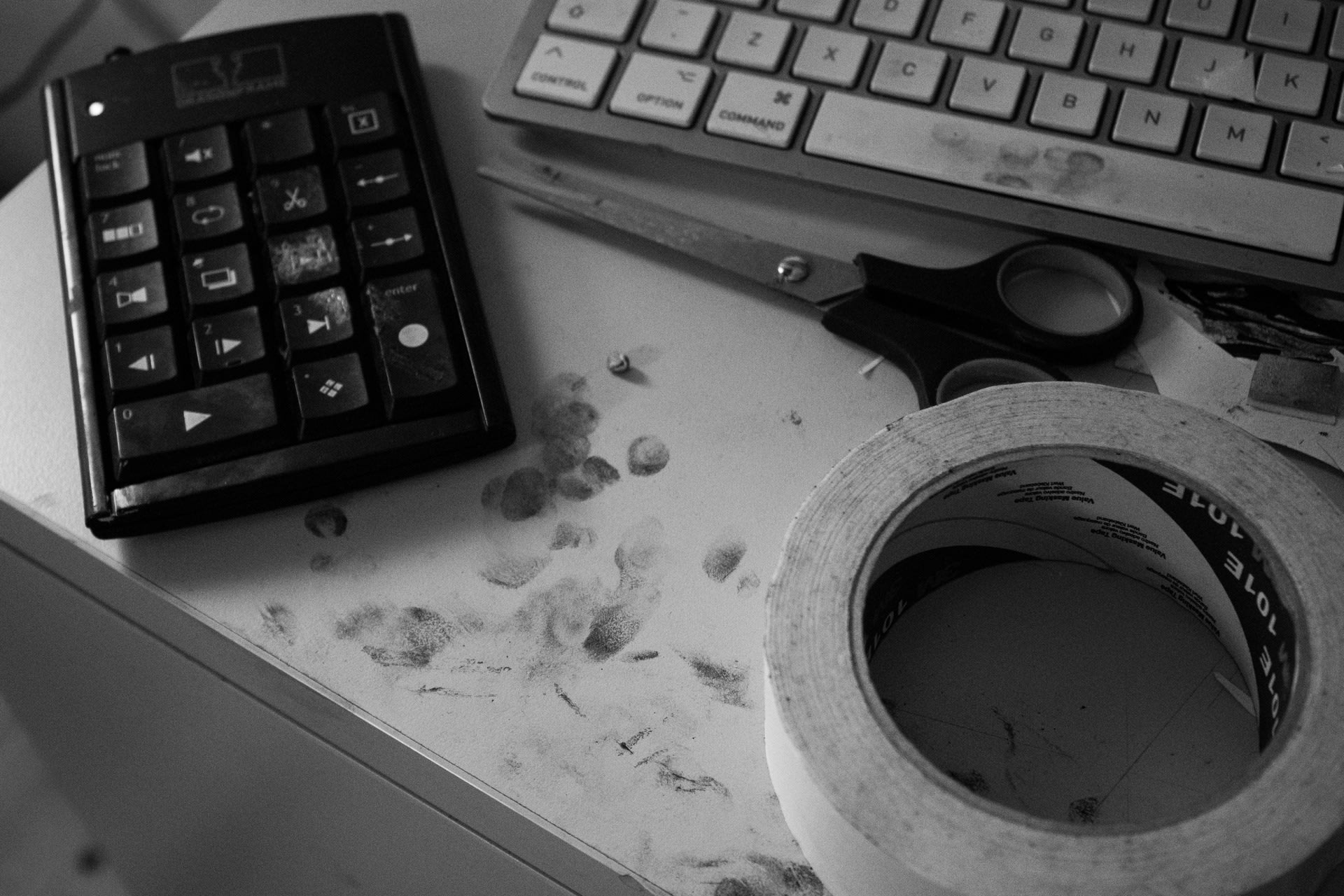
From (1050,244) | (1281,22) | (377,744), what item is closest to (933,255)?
(1050,244)

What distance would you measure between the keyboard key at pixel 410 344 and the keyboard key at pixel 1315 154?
29 cm

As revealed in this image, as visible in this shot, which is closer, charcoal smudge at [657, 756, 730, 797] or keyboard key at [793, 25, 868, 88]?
charcoal smudge at [657, 756, 730, 797]

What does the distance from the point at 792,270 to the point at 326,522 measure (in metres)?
0.18

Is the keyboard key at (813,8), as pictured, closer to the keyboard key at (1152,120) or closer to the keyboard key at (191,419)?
the keyboard key at (1152,120)

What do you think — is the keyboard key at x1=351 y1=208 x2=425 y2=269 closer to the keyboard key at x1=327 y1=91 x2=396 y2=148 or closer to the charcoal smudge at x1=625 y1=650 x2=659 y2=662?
the keyboard key at x1=327 y1=91 x2=396 y2=148

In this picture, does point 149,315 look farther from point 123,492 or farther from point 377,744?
point 377,744

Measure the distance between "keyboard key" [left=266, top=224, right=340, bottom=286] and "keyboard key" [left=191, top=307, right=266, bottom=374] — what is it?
18 millimetres

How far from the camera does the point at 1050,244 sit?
429mm

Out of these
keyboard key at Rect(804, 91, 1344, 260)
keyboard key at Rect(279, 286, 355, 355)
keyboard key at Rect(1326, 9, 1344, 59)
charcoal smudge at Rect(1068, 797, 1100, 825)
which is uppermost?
keyboard key at Rect(1326, 9, 1344, 59)

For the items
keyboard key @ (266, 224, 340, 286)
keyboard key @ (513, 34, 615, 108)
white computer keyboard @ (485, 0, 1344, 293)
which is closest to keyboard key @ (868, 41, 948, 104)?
white computer keyboard @ (485, 0, 1344, 293)

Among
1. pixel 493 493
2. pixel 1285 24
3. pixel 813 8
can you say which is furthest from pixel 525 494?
pixel 1285 24

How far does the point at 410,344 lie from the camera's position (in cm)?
41

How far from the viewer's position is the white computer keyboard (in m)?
0.42

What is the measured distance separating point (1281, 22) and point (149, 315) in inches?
16.3
